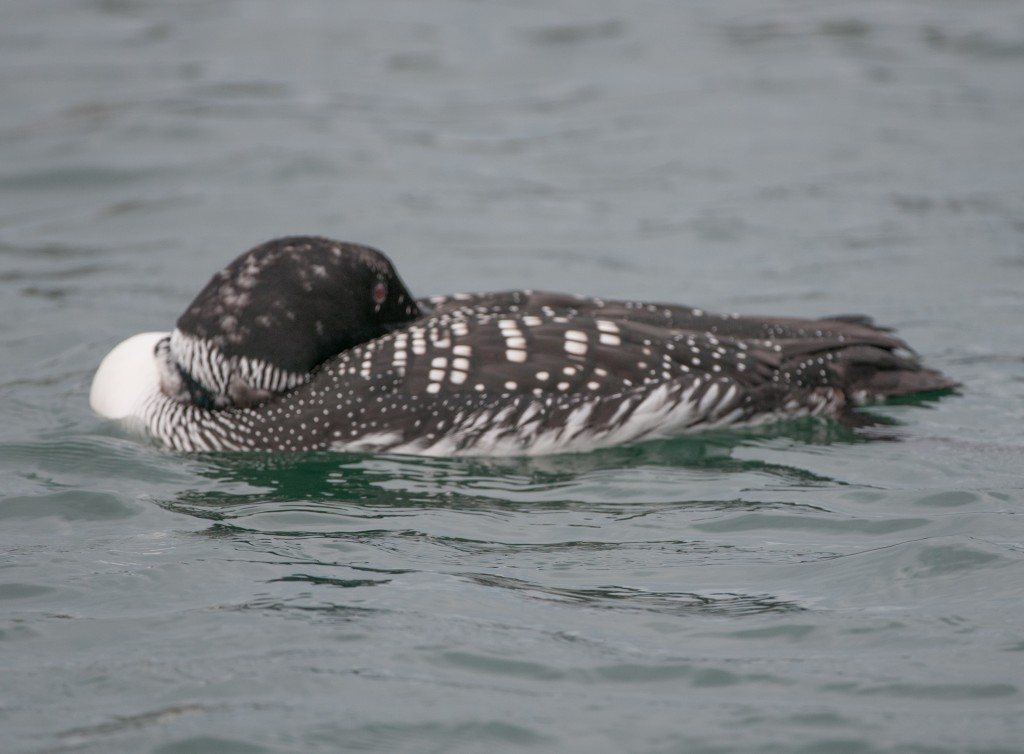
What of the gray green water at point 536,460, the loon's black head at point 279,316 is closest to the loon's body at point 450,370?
the loon's black head at point 279,316

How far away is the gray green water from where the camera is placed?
3.86m

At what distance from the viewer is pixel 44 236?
9.05 meters

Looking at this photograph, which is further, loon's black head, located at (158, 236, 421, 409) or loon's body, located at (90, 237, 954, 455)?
loon's black head, located at (158, 236, 421, 409)

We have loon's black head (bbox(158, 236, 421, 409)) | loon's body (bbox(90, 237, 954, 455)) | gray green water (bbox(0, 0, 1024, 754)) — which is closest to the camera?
gray green water (bbox(0, 0, 1024, 754))

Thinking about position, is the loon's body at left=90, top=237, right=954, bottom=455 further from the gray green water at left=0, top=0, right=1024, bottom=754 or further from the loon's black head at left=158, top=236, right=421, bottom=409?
the gray green water at left=0, top=0, right=1024, bottom=754

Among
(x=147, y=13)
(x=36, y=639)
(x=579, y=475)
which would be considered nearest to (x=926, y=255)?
(x=579, y=475)

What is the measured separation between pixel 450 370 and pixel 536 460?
489 mm

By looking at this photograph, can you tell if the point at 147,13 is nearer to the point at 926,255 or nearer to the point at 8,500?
the point at 926,255

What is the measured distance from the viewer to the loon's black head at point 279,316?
5793 mm

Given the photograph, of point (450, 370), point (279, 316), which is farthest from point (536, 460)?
point (279, 316)

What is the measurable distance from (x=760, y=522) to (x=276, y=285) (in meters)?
2.15

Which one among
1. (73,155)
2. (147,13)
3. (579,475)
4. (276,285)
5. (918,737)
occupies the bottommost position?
(918,737)

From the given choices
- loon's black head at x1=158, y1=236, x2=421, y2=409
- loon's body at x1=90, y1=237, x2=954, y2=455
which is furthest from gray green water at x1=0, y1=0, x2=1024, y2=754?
loon's black head at x1=158, y1=236, x2=421, y2=409

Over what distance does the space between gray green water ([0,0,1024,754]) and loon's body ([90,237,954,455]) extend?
5.0 inches
